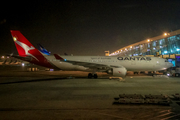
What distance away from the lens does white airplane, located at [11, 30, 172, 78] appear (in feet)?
57.8

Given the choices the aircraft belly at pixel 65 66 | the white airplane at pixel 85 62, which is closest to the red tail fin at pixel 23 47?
the white airplane at pixel 85 62

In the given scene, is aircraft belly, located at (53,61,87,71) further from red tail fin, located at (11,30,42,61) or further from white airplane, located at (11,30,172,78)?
red tail fin, located at (11,30,42,61)

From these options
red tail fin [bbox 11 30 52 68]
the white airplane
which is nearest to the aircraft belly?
the white airplane

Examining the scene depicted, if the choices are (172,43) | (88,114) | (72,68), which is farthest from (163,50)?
(88,114)

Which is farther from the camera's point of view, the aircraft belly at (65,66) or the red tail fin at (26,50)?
the aircraft belly at (65,66)

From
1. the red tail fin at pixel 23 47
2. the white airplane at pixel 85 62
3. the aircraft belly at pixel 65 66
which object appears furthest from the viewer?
the aircraft belly at pixel 65 66

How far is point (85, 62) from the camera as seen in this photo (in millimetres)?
17516

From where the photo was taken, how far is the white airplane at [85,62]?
17.6 meters

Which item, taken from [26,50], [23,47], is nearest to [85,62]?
[26,50]

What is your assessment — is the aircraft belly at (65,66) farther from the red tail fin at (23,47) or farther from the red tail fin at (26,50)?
the red tail fin at (23,47)

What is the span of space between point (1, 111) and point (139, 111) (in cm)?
662

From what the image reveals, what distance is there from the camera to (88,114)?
5.88 metres

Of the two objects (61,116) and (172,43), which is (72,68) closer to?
(61,116)

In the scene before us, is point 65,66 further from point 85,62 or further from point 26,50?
Answer: point 26,50
